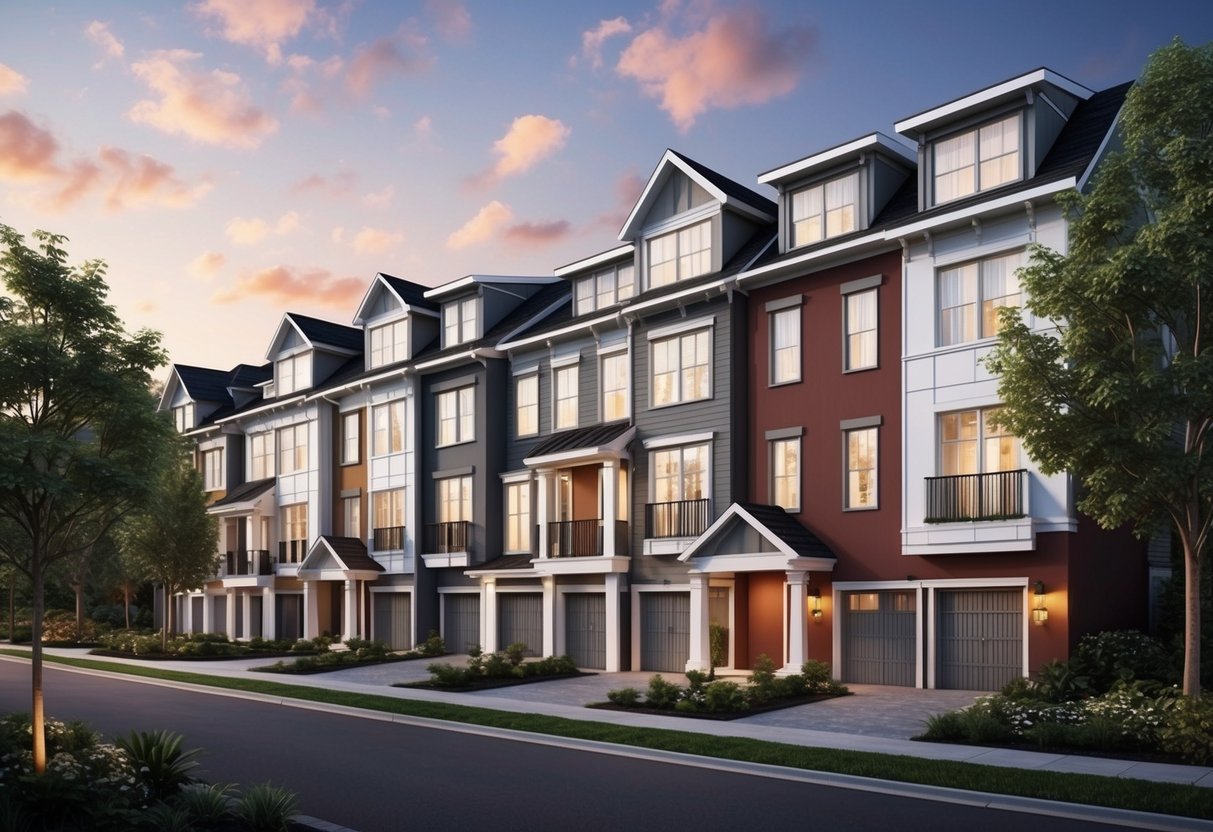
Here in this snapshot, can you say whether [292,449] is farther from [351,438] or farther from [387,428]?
[387,428]

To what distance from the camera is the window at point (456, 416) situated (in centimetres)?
3819

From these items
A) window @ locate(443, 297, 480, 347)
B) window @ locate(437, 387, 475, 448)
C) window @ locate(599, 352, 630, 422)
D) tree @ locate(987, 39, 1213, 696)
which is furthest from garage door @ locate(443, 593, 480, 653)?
tree @ locate(987, 39, 1213, 696)

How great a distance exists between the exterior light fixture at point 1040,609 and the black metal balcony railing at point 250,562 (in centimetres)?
3342

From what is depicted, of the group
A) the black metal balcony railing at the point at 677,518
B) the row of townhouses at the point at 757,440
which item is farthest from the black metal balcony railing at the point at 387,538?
the black metal balcony railing at the point at 677,518

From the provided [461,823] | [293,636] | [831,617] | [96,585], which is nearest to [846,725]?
[831,617]

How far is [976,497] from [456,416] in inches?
781

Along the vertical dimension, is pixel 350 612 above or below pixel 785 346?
below

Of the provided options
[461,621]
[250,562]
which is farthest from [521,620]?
[250,562]

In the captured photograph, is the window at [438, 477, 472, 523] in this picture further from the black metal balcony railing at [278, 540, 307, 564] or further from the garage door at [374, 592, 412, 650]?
the black metal balcony railing at [278, 540, 307, 564]

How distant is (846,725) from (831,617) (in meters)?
7.37

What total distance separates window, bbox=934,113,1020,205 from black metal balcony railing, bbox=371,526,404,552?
74.6 feet

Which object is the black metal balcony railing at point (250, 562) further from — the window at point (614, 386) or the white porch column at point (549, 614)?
the window at point (614, 386)

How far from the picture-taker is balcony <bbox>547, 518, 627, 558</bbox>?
1248 inches

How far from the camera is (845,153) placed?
27219mm
